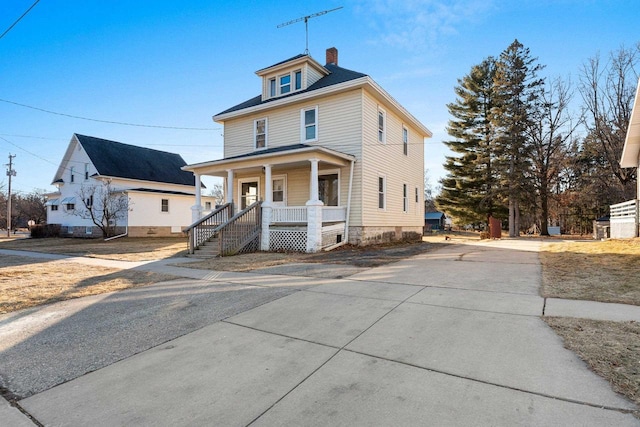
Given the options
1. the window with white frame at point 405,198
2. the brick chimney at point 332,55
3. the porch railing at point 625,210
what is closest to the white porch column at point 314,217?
the window with white frame at point 405,198

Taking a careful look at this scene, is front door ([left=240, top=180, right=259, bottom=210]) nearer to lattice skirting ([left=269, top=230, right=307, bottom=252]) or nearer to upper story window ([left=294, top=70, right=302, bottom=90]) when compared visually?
lattice skirting ([left=269, top=230, right=307, bottom=252])

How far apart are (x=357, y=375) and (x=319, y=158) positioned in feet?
32.2

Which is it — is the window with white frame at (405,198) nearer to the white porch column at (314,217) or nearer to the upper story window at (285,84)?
the white porch column at (314,217)

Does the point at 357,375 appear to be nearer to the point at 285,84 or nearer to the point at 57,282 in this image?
the point at 57,282

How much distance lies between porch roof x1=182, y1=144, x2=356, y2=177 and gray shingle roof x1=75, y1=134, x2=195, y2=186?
14924 millimetres

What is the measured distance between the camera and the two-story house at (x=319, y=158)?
1266 cm

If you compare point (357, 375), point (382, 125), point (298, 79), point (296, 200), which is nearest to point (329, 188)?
point (296, 200)

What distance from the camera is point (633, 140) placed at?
48.2 ft

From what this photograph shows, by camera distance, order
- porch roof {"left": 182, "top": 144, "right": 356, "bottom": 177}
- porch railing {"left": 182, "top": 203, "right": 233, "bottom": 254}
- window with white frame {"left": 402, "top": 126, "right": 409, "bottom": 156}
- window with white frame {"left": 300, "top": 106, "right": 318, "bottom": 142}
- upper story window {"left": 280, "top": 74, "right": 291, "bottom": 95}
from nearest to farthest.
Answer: porch roof {"left": 182, "top": 144, "right": 356, "bottom": 177} → porch railing {"left": 182, "top": 203, "right": 233, "bottom": 254} → window with white frame {"left": 300, "top": 106, "right": 318, "bottom": 142} → upper story window {"left": 280, "top": 74, "right": 291, "bottom": 95} → window with white frame {"left": 402, "top": 126, "right": 409, "bottom": 156}

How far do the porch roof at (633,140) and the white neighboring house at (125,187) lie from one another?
28.7 metres

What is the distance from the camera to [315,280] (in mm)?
6633

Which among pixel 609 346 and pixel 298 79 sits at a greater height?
pixel 298 79

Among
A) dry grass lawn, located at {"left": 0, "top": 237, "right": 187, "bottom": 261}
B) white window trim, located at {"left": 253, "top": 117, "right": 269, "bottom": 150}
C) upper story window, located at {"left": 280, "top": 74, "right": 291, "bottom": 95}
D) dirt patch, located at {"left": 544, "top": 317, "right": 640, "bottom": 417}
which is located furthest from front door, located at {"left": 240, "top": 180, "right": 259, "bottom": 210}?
dirt patch, located at {"left": 544, "top": 317, "right": 640, "bottom": 417}

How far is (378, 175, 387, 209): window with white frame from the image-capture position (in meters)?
15.0
